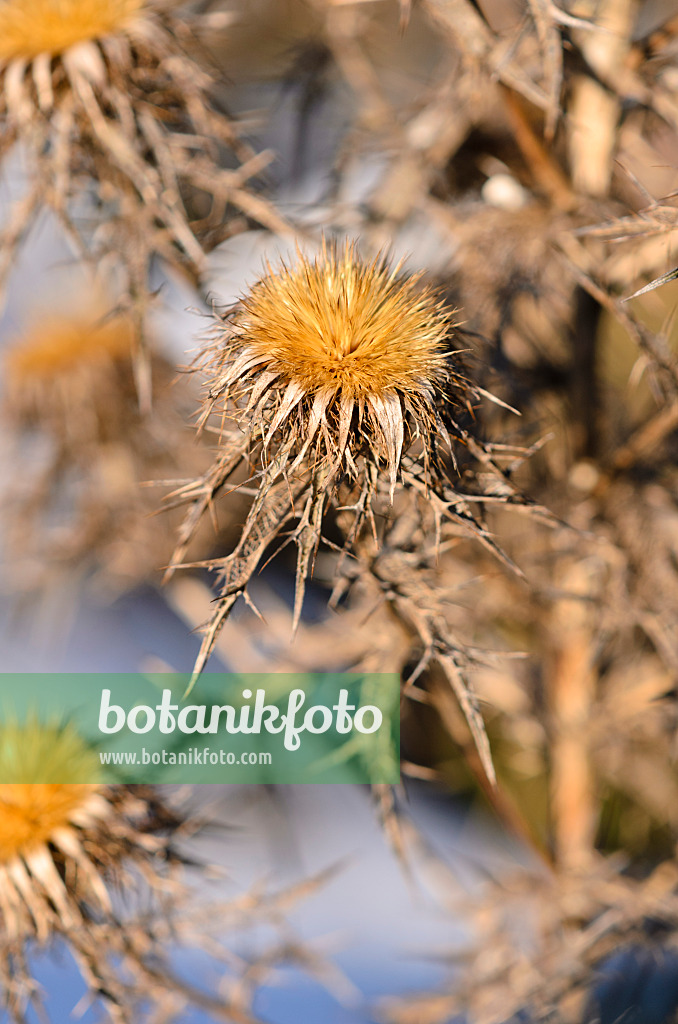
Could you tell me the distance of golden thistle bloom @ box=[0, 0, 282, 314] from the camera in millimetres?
1036

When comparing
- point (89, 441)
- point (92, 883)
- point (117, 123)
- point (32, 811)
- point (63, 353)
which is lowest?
point (92, 883)

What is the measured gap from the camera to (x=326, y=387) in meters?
0.64

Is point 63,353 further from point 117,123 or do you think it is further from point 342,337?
point 342,337

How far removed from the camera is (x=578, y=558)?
124cm

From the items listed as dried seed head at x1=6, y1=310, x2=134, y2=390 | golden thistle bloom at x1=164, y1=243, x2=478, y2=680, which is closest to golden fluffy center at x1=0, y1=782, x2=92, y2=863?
golden thistle bloom at x1=164, y1=243, x2=478, y2=680

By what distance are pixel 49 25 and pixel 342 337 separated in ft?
2.66

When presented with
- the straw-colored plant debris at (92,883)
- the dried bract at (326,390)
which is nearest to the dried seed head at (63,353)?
the straw-colored plant debris at (92,883)

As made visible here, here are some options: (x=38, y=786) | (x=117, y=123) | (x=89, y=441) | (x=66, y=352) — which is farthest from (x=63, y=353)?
(x=38, y=786)

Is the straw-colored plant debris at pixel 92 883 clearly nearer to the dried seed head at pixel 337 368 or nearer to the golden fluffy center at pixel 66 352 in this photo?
the dried seed head at pixel 337 368

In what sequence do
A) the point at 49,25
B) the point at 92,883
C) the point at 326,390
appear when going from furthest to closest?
the point at 49,25 < the point at 92,883 < the point at 326,390

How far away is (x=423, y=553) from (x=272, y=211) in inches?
24.4

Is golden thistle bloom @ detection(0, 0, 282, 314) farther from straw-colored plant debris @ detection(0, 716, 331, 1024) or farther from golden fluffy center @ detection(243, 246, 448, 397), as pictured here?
straw-colored plant debris @ detection(0, 716, 331, 1024)

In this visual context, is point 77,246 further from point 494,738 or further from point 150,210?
point 494,738

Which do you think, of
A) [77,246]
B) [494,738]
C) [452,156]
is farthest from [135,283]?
[494,738]
